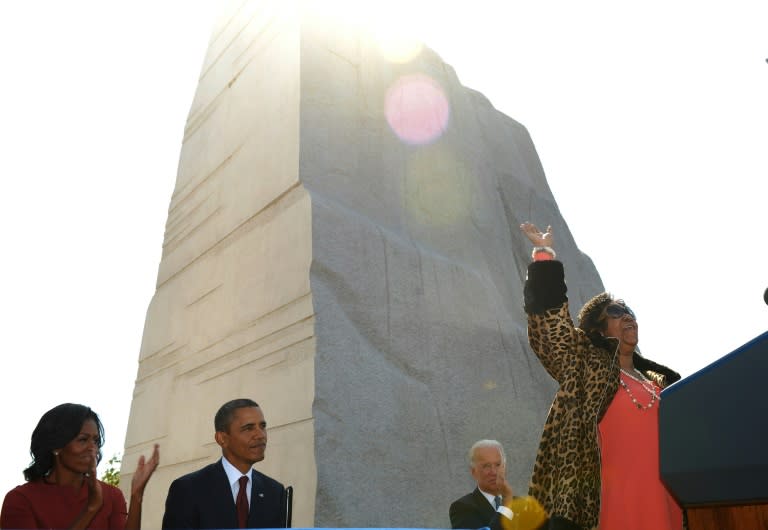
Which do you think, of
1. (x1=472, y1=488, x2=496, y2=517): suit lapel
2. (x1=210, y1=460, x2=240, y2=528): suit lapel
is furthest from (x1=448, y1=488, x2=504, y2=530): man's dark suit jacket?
(x1=210, y1=460, x2=240, y2=528): suit lapel

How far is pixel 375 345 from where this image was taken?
14.0 feet

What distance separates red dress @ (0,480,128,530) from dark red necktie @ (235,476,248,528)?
0.41 metres

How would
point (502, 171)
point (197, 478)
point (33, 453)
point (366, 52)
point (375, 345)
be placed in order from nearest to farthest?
point (33, 453), point (197, 478), point (375, 345), point (366, 52), point (502, 171)

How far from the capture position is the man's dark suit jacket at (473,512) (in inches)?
115

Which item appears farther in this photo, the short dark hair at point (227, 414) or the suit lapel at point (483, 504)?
the suit lapel at point (483, 504)

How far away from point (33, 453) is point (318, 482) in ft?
4.60

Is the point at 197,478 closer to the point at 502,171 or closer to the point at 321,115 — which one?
the point at 321,115

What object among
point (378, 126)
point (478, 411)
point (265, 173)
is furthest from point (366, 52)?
point (478, 411)

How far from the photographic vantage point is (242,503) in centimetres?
276

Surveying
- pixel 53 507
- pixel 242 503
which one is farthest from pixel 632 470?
pixel 53 507

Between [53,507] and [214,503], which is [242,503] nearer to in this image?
[214,503]

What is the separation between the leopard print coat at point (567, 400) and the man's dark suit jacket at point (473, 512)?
0.37 m

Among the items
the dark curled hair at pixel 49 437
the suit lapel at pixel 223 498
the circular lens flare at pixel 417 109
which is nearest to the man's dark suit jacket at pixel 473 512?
the suit lapel at pixel 223 498

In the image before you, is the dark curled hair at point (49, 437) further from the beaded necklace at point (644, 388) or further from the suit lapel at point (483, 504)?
the beaded necklace at point (644, 388)
